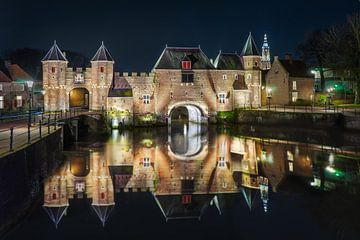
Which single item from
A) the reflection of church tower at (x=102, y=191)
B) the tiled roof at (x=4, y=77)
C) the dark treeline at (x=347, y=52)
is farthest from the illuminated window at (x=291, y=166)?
the tiled roof at (x=4, y=77)

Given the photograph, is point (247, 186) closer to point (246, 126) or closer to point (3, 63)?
point (246, 126)

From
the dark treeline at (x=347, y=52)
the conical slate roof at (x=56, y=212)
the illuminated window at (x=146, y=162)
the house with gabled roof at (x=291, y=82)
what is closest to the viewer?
the conical slate roof at (x=56, y=212)

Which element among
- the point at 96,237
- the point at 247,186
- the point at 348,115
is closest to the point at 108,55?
the point at 348,115

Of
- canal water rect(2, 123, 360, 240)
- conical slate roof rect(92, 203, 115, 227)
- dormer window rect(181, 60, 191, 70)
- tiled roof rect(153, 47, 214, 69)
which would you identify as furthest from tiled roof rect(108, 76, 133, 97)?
conical slate roof rect(92, 203, 115, 227)

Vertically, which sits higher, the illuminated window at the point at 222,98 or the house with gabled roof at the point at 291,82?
the house with gabled roof at the point at 291,82

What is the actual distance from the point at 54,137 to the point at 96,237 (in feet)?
37.7

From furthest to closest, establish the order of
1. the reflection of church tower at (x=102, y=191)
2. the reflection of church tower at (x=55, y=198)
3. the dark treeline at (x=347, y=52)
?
the dark treeline at (x=347, y=52), the reflection of church tower at (x=102, y=191), the reflection of church tower at (x=55, y=198)

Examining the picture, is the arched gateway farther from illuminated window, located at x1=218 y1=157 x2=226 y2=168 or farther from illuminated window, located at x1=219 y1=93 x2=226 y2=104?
illuminated window, located at x1=218 y1=157 x2=226 y2=168

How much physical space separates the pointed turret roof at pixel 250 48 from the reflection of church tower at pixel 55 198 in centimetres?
3185

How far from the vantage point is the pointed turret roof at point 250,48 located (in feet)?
138

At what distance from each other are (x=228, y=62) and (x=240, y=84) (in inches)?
112

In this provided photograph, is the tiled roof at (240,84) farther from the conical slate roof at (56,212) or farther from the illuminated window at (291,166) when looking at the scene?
the conical slate roof at (56,212)

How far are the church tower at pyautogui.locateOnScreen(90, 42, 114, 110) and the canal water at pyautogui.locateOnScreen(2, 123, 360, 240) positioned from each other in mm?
17659

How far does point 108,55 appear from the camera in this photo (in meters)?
38.3
